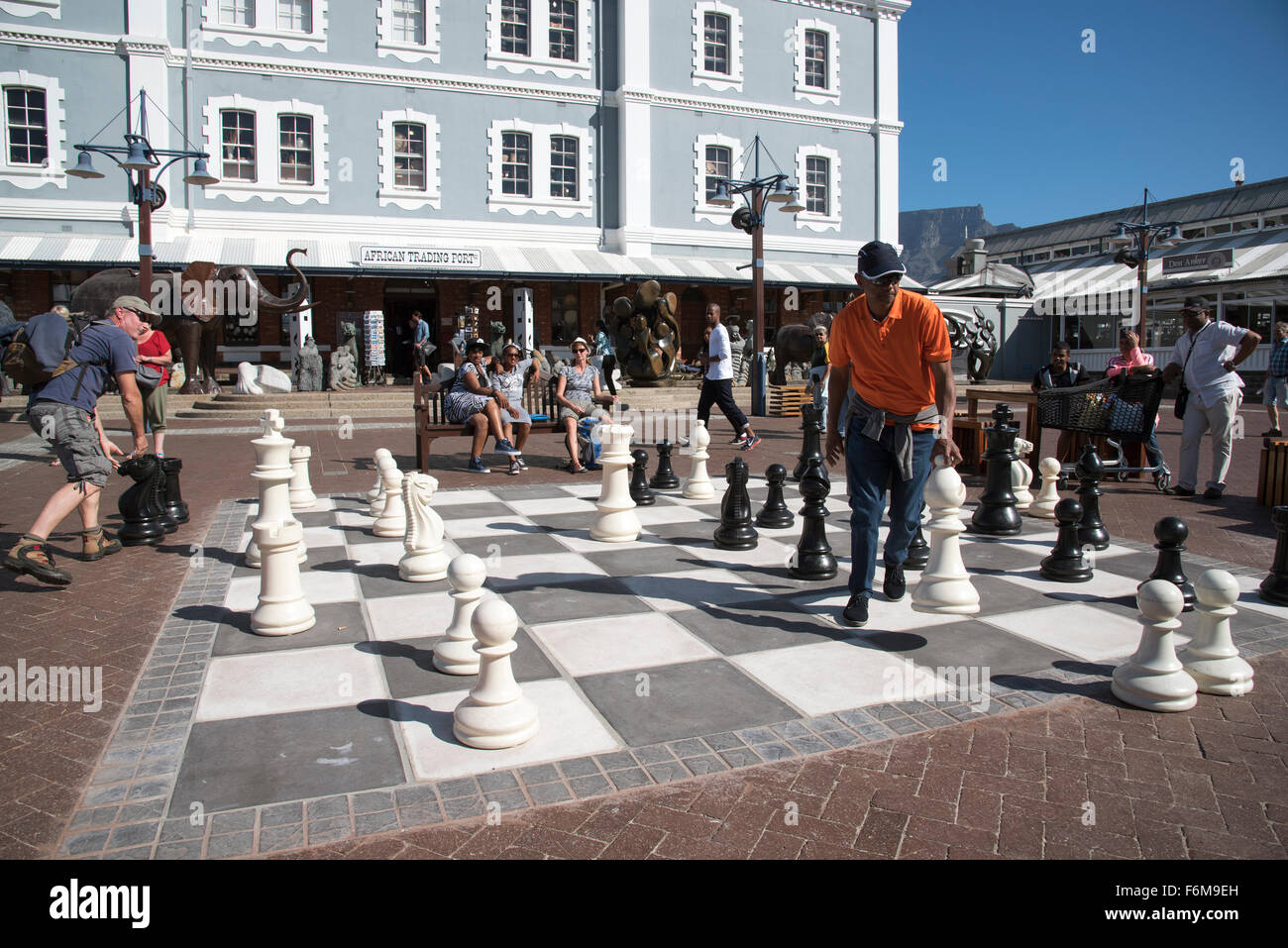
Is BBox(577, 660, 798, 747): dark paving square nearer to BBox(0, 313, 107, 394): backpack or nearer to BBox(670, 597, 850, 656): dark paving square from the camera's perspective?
BBox(670, 597, 850, 656): dark paving square

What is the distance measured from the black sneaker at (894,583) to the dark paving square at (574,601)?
50.6 inches

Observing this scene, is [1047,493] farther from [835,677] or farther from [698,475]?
[835,677]

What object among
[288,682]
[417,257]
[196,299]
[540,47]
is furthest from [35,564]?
[540,47]

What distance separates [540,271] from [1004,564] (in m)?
19.0

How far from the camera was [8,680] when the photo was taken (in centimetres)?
379

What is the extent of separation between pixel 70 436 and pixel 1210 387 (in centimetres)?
923

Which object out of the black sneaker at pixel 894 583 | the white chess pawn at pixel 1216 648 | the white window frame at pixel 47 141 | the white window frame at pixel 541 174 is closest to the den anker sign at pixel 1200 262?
the white window frame at pixel 541 174

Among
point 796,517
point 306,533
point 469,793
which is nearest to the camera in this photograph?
point 469,793

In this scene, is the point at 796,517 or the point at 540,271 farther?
the point at 540,271

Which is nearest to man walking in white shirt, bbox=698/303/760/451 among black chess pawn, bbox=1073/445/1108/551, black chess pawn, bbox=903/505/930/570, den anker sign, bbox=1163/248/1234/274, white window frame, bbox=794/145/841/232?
black chess pawn, bbox=903/505/930/570

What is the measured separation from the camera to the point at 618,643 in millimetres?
4305
